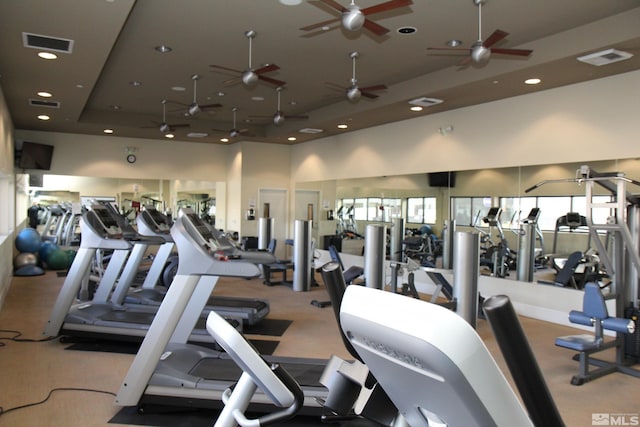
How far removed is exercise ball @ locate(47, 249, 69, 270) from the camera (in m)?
9.34

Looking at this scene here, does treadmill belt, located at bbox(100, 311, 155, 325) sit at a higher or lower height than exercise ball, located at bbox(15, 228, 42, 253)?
lower

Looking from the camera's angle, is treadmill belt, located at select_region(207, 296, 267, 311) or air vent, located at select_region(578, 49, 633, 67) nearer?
air vent, located at select_region(578, 49, 633, 67)

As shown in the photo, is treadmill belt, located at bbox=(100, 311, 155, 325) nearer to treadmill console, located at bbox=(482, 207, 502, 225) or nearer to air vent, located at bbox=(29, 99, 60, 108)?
air vent, located at bbox=(29, 99, 60, 108)

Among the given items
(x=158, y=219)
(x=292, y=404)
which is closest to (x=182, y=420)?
(x=292, y=404)

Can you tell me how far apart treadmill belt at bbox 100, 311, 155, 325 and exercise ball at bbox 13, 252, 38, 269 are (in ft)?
16.6

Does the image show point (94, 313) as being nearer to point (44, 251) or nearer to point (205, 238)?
point (205, 238)

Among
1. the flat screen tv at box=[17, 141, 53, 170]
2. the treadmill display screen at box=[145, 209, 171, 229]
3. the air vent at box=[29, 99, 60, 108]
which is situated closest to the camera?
the treadmill display screen at box=[145, 209, 171, 229]

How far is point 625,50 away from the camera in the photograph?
15.7ft

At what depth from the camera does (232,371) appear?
3.43m

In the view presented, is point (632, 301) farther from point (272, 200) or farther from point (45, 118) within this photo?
point (45, 118)

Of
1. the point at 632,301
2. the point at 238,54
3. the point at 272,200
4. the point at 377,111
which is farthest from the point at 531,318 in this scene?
the point at 272,200

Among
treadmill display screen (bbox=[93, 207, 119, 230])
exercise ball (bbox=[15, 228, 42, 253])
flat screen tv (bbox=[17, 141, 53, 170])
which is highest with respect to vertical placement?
flat screen tv (bbox=[17, 141, 53, 170])

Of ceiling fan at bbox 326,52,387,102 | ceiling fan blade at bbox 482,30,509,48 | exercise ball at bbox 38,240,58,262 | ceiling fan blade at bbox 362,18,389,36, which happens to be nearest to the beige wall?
ceiling fan at bbox 326,52,387,102

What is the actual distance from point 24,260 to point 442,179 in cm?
764
